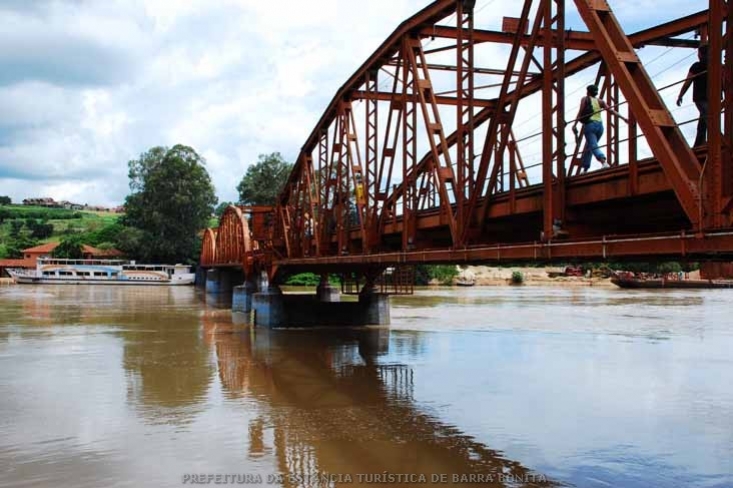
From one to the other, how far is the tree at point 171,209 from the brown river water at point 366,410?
83.4 metres

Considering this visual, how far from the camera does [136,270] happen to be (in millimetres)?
110812

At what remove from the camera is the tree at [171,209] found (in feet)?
381

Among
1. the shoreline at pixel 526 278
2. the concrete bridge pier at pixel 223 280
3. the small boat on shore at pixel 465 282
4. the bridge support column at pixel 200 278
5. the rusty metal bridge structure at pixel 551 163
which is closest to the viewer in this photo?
the rusty metal bridge structure at pixel 551 163

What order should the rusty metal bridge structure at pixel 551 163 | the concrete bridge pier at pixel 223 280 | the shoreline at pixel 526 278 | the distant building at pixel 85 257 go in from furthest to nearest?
1. the distant building at pixel 85 257
2. the shoreline at pixel 526 278
3. the concrete bridge pier at pixel 223 280
4. the rusty metal bridge structure at pixel 551 163

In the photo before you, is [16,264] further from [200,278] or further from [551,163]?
[551,163]

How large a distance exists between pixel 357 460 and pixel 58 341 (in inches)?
866

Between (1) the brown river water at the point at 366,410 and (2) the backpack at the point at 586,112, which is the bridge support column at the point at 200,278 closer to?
(1) the brown river water at the point at 366,410

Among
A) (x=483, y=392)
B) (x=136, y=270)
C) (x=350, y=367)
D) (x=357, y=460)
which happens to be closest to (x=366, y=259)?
(x=350, y=367)

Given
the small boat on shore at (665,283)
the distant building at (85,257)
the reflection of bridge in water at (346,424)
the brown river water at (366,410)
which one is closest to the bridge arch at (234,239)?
the brown river water at (366,410)

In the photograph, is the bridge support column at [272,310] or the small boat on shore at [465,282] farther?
the small boat on shore at [465,282]

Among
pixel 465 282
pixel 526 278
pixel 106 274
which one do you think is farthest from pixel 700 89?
pixel 526 278

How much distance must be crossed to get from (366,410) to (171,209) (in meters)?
103

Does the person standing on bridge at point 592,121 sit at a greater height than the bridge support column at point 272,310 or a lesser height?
greater

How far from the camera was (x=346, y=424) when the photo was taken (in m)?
16.2
